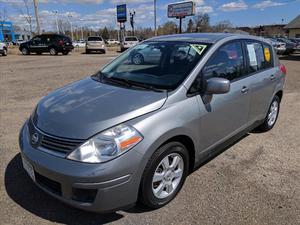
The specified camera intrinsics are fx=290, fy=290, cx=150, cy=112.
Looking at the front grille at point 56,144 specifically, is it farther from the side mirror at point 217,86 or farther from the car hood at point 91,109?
the side mirror at point 217,86

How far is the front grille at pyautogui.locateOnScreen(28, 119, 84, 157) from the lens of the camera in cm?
251

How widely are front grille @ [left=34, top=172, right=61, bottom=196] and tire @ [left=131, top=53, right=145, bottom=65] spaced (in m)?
1.96

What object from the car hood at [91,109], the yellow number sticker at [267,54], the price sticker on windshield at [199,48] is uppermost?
the price sticker on windshield at [199,48]

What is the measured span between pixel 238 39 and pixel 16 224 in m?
→ 3.57

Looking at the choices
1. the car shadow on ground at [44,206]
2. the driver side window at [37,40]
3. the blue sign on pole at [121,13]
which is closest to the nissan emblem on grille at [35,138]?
the car shadow on ground at [44,206]

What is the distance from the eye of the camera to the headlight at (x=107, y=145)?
2.46m

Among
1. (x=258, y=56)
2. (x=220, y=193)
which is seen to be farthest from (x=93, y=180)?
(x=258, y=56)

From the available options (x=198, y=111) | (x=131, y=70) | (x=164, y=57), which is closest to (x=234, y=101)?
(x=198, y=111)

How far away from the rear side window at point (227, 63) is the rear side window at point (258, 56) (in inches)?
10.4

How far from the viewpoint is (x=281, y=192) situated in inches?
132

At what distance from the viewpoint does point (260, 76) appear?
14.6 feet

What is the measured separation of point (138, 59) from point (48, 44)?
25.0 m

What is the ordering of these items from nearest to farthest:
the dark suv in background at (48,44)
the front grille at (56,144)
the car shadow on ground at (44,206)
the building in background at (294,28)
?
the front grille at (56,144) < the car shadow on ground at (44,206) < the dark suv in background at (48,44) < the building in background at (294,28)

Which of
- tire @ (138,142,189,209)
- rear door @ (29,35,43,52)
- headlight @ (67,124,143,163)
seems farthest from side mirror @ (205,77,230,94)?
rear door @ (29,35,43,52)
